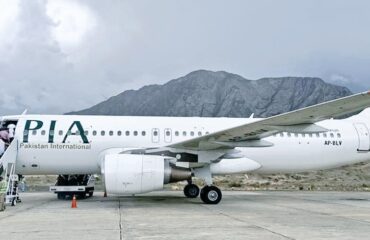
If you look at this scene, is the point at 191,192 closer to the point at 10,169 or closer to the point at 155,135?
the point at 155,135

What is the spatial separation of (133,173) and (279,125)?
5.00 metres

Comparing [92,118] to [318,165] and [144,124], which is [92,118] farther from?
[318,165]

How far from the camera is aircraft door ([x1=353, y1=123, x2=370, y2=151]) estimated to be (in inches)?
778

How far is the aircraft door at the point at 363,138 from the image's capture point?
19.8 metres

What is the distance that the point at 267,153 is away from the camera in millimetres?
18781

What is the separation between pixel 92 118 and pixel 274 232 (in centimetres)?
1084

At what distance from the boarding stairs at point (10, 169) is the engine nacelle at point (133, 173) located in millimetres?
3656

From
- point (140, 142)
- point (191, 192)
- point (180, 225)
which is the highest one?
point (140, 142)

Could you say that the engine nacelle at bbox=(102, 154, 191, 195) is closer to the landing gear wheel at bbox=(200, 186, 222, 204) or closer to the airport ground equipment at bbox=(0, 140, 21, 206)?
the landing gear wheel at bbox=(200, 186, 222, 204)

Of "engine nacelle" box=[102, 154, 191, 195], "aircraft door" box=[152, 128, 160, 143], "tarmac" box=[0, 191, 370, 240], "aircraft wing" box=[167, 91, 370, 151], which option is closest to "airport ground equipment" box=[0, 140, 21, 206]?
"tarmac" box=[0, 191, 370, 240]

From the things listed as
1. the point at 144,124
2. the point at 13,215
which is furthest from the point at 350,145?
the point at 13,215

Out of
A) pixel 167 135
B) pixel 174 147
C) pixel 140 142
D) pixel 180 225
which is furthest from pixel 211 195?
pixel 180 225

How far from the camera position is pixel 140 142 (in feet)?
58.0

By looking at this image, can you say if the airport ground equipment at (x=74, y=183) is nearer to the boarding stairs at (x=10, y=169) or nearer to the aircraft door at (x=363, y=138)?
the boarding stairs at (x=10, y=169)
